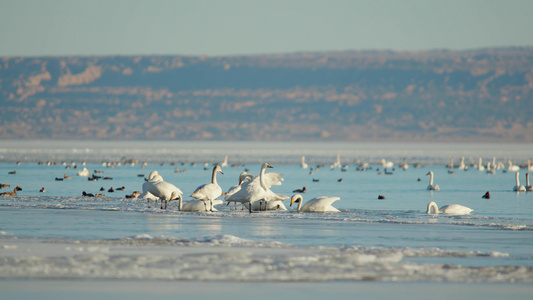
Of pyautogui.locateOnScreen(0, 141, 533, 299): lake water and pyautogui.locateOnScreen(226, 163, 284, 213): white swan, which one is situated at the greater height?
pyautogui.locateOnScreen(226, 163, 284, 213): white swan

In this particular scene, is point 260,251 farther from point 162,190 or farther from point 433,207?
point 433,207

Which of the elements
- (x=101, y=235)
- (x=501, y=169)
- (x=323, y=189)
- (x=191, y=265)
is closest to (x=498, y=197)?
(x=323, y=189)

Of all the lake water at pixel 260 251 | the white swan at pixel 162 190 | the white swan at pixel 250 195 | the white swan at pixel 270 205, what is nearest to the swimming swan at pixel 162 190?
the white swan at pixel 162 190

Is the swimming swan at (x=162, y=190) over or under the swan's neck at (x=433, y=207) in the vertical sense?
over

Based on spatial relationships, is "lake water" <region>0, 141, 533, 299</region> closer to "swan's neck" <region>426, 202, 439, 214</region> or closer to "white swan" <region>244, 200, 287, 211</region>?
"swan's neck" <region>426, 202, 439, 214</region>

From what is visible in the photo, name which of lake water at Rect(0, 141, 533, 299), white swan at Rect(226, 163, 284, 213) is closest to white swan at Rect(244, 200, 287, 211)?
A: lake water at Rect(0, 141, 533, 299)

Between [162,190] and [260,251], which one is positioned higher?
[162,190]

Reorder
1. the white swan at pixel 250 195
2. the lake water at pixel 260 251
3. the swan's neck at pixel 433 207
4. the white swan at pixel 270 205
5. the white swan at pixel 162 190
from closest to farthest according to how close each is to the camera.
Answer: the lake water at pixel 260 251 → the white swan at pixel 250 195 → the white swan at pixel 162 190 → the swan's neck at pixel 433 207 → the white swan at pixel 270 205

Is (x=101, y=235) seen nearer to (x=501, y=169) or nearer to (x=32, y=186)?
(x=32, y=186)

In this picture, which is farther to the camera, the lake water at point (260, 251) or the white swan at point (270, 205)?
the white swan at point (270, 205)

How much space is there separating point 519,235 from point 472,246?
2470mm

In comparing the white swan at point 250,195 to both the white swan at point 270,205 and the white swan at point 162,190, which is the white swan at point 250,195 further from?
the white swan at point 162,190

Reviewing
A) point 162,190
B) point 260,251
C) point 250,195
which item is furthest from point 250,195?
point 260,251

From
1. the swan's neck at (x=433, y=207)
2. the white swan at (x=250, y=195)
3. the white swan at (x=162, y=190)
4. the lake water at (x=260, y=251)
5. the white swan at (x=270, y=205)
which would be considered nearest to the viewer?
the lake water at (x=260, y=251)
